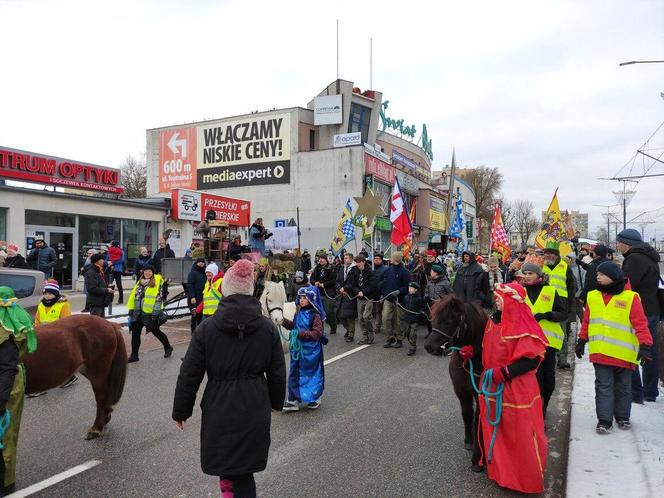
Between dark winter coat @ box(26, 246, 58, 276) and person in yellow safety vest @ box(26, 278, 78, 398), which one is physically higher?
dark winter coat @ box(26, 246, 58, 276)

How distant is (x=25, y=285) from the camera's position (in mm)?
8031

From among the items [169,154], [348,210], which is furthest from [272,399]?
[169,154]

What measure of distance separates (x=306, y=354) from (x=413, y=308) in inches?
170

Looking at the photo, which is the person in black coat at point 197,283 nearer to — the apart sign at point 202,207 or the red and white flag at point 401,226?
the red and white flag at point 401,226

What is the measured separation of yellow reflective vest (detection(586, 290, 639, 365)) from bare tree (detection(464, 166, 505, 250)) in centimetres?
7938

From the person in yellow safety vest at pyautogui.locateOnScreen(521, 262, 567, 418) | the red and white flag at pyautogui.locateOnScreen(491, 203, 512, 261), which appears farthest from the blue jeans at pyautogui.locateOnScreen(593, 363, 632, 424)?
the red and white flag at pyautogui.locateOnScreen(491, 203, 512, 261)

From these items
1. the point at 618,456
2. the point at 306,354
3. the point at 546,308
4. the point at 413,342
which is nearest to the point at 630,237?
the point at 546,308

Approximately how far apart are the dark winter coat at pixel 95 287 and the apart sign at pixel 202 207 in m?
14.1

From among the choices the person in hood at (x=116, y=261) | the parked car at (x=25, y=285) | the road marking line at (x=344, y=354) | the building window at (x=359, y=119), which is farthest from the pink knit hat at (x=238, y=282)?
the building window at (x=359, y=119)

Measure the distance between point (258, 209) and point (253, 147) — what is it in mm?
4354

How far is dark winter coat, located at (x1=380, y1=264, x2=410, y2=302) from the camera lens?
1057 cm

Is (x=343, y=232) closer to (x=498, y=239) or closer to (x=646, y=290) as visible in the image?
(x=498, y=239)

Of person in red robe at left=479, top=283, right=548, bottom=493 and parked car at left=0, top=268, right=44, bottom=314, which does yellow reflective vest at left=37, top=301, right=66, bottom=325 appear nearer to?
parked car at left=0, top=268, right=44, bottom=314

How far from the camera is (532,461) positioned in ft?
12.4
